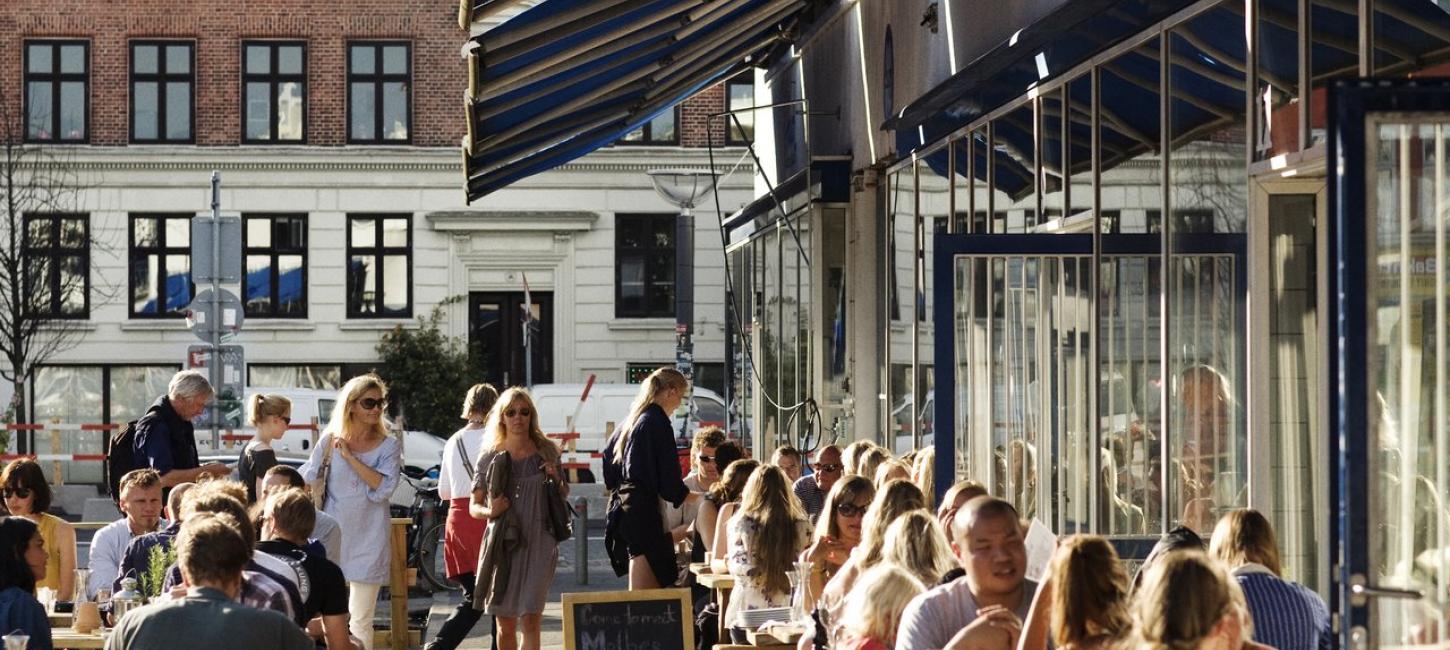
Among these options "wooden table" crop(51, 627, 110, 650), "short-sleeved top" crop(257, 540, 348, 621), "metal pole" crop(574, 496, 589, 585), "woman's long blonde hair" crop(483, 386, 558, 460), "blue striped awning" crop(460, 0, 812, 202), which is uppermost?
"blue striped awning" crop(460, 0, 812, 202)

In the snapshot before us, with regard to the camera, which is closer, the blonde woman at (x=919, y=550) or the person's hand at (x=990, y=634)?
the person's hand at (x=990, y=634)

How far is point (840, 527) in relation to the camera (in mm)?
9125

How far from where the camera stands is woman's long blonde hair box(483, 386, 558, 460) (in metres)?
11.1

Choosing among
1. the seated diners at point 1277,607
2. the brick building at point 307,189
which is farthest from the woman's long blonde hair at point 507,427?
the brick building at point 307,189

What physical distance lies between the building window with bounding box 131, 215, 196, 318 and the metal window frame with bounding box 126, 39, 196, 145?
56.4 inches

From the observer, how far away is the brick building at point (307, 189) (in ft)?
128

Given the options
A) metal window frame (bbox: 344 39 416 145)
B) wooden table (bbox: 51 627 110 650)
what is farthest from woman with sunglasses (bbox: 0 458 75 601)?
metal window frame (bbox: 344 39 416 145)

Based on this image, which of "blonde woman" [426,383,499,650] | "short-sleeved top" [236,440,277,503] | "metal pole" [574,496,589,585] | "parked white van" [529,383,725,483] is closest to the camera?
"blonde woman" [426,383,499,650]

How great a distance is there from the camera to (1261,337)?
7750mm

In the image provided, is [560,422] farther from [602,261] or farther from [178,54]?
[178,54]

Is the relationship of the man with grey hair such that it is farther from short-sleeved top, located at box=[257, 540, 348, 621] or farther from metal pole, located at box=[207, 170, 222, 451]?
metal pole, located at box=[207, 170, 222, 451]

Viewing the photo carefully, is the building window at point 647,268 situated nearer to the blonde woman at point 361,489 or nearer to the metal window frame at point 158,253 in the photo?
the metal window frame at point 158,253

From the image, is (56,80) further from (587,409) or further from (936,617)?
(936,617)

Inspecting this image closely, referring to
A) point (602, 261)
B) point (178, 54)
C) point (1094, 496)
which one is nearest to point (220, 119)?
point (178, 54)
